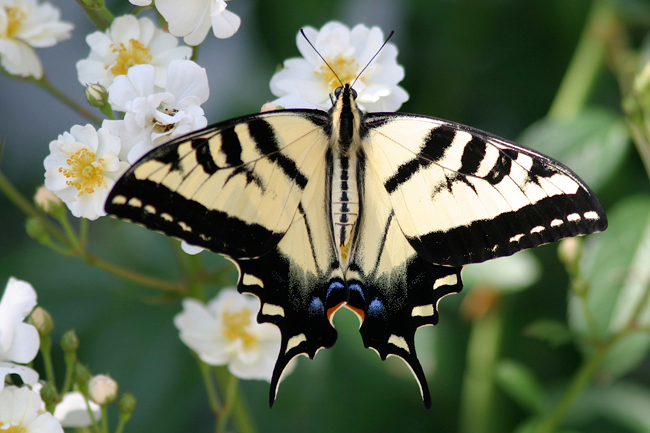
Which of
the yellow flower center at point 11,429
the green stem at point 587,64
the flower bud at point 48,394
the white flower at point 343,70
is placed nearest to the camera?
the yellow flower center at point 11,429

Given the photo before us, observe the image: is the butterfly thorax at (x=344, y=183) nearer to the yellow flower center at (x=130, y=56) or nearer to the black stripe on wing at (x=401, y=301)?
the black stripe on wing at (x=401, y=301)

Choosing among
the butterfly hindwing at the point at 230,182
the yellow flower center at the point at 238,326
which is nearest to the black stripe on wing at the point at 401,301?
the butterfly hindwing at the point at 230,182

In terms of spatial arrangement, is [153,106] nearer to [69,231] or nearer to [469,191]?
[69,231]

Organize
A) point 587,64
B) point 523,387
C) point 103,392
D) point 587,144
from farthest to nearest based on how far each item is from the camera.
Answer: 1. point 587,64
2. point 587,144
3. point 523,387
4. point 103,392

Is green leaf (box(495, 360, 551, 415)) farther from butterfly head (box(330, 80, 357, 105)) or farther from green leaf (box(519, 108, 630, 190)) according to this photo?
butterfly head (box(330, 80, 357, 105))

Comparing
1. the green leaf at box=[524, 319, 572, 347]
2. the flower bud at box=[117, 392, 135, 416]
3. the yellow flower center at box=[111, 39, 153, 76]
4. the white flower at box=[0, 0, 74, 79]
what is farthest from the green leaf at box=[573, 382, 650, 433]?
the white flower at box=[0, 0, 74, 79]

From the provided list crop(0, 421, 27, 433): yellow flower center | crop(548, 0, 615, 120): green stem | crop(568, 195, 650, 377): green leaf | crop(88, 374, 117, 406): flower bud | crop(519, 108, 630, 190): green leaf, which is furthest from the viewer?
Answer: crop(548, 0, 615, 120): green stem

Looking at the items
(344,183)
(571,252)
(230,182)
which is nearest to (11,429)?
(230,182)
